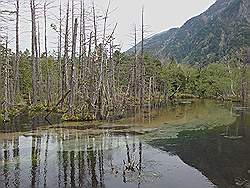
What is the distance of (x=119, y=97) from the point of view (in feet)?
118

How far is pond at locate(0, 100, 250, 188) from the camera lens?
1184 centimetres

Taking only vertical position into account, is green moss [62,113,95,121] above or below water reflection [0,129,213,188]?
Result: above

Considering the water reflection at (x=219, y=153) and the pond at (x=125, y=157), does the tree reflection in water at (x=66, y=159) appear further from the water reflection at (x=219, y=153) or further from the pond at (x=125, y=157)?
the water reflection at (x=219, y=153)

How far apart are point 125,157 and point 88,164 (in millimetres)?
1853

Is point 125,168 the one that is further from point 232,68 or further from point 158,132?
point 232,68

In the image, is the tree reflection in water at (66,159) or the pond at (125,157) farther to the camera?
the pond at (125,157)

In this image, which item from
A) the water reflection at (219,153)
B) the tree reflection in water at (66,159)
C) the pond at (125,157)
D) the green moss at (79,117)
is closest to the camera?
the tree reflection in water at (66,159)

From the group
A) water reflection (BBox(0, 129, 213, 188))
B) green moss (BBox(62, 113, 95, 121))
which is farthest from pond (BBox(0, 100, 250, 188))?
green moss (BBox(62, 113, 95, 121))

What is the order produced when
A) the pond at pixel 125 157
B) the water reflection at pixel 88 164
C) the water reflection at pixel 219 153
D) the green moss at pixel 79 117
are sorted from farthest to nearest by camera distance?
the green moss at pixel 79 117 < the water reflection at pixel 219 153 < the pond at pixel 125 157 < the water reflection at pixel 88 164

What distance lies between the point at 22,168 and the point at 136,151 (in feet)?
16.7

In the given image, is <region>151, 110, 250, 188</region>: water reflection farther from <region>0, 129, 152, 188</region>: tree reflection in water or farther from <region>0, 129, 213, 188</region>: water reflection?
<region>0, 129, 152, 188</region>: tree reflection in water

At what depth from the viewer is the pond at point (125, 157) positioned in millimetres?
11836

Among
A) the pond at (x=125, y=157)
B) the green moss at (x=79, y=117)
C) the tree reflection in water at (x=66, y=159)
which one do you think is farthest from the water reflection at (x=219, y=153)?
the green moss at (x=79, y=117)

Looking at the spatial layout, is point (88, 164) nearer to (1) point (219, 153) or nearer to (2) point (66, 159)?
(2) point (66, 159)
